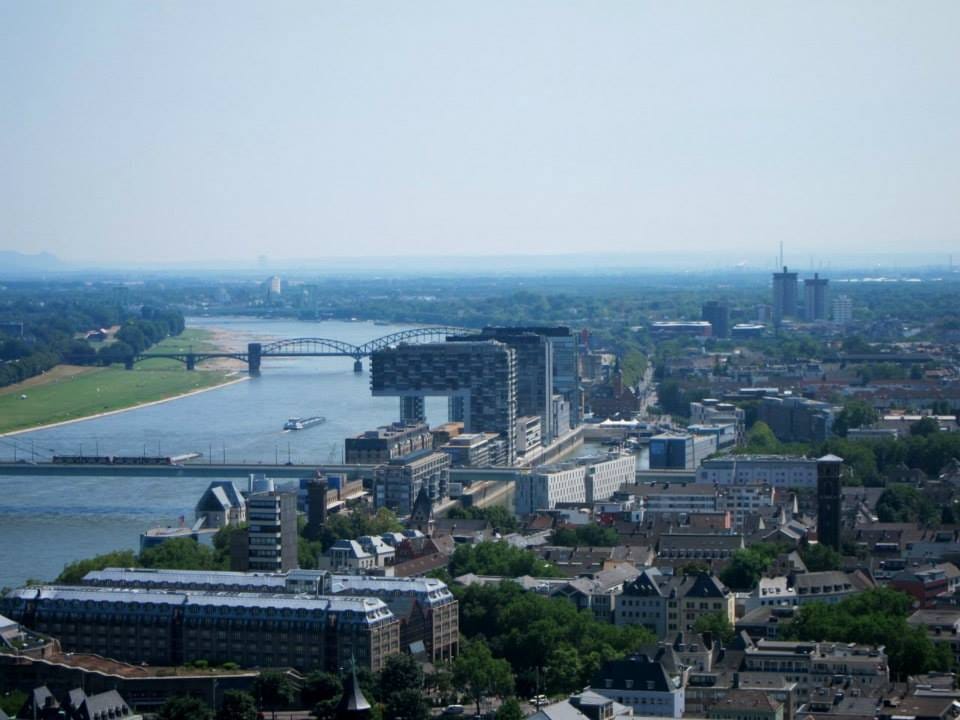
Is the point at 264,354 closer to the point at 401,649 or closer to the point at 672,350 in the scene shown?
the point at 672,350

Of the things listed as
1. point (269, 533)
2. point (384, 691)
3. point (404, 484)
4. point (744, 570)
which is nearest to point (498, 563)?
point (269, 533)

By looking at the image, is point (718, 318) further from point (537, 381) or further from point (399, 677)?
point (399, 677)

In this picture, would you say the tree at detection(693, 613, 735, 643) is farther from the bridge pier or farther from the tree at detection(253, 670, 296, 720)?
the bridge pier

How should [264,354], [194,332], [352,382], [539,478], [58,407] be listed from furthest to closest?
[194,332] → [264,354] → [352,382] → [58,407] → [539,478]

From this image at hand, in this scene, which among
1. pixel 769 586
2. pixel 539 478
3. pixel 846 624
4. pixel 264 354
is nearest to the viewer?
pixel 846 624

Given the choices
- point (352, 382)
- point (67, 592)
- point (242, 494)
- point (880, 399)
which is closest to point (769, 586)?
point (67, 592)

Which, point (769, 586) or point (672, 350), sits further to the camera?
point (672, 350)
